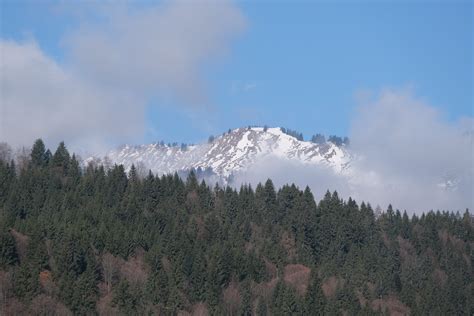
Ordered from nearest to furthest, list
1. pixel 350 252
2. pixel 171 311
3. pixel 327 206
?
pixel 171 311
pixel 350 252
pixel 327 206

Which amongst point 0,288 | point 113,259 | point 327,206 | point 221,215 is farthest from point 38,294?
point 327,206

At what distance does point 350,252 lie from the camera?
366 feet

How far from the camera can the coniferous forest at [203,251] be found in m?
87.6

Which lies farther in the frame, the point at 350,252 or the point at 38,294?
the point at 350,252

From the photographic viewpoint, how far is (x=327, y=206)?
394 ft

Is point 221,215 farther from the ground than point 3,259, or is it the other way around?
point 221,215

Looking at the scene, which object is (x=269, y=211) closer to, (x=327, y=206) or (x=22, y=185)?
(x=327, y=206)

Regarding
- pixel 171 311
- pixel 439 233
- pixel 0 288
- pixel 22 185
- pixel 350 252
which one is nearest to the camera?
pixel 0 288

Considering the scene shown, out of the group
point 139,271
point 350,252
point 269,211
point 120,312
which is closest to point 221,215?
point 269,211

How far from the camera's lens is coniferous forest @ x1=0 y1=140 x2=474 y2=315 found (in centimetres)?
8756

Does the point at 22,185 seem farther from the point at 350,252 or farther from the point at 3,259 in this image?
the point at 350,252

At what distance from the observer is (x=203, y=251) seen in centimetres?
10100

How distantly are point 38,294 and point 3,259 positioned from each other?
215 inches

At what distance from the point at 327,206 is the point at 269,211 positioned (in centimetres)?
727
